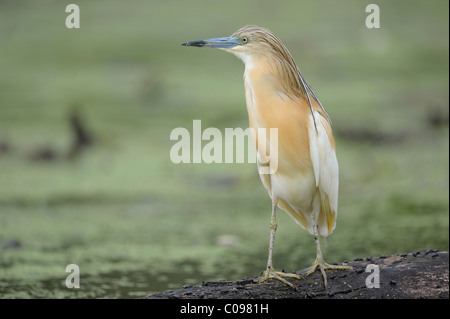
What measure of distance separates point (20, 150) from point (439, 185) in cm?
331

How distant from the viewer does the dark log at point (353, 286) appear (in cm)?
242

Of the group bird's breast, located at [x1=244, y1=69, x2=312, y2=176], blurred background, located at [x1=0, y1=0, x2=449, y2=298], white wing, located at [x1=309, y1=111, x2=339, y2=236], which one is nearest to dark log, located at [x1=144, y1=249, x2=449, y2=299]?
white wing, located at [x1=309, y1=111, x2=339, y2=236]

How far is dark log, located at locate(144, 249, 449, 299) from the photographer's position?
7.93 ft

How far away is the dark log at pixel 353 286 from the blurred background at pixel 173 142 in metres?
0.91

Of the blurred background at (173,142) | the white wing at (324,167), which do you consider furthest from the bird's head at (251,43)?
the blurred background at (173,142)

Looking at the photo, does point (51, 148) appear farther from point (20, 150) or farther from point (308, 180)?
point (308, 180)

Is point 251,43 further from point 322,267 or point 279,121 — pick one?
point 322,267

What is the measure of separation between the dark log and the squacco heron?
41 mm

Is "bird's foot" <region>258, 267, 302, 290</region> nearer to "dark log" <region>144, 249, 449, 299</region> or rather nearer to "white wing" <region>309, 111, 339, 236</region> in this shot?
"dark log" <region>144, 249, 449, 299</region>

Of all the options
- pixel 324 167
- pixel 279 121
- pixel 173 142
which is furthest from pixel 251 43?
pixel 173 142

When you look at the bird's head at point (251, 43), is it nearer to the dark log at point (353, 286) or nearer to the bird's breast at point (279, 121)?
the bird's breast at point (279, 121)

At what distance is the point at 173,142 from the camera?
6.11 metres

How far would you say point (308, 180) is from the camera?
2625 millimetres

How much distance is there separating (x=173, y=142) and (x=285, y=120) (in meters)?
3.61
